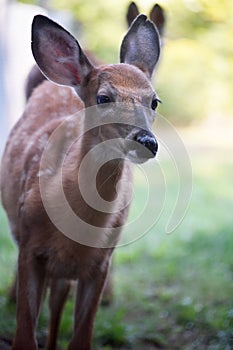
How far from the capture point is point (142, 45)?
5445mm

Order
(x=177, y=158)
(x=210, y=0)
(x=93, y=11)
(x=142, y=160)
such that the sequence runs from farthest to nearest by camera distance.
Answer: (x=93, y=11) → (x=210, y=0) → (x=177, y=158) → (x=142, y=160)

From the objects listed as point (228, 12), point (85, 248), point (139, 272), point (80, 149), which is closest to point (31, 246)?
point (85, 248)

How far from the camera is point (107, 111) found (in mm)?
4934

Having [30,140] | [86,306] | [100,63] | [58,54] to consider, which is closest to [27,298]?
[86,306]

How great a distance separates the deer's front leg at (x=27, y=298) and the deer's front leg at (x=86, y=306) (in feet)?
0.99

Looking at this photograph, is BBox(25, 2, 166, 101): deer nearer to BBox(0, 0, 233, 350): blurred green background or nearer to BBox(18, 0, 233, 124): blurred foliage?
BBox(0, 0, 233, 350): blurred green background

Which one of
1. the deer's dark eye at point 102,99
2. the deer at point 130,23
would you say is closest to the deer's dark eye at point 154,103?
the deer's dark eye at point 102,99

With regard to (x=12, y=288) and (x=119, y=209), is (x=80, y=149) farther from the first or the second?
(x=12, y=288)

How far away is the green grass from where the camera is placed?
20.6ft

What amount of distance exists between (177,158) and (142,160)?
868mm

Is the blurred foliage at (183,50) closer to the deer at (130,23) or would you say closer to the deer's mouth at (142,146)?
the deer at (130,23)

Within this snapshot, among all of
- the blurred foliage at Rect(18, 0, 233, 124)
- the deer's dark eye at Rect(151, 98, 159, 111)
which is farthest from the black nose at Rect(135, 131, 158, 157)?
the blurred foliage at Rect(18, 0, 233, 124)

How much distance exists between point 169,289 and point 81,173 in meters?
A: 2.80

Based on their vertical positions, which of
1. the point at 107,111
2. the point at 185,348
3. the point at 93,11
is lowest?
the point at 93,11
